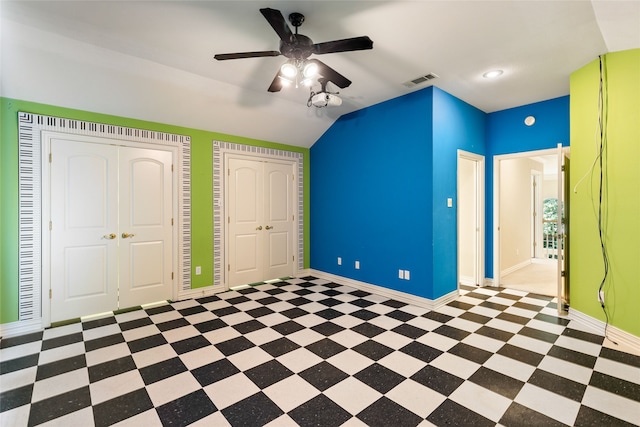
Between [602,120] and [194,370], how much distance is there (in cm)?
446

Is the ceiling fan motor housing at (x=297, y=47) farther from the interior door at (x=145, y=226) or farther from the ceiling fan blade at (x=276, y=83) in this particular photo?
the interior door at (x=145, y=226)

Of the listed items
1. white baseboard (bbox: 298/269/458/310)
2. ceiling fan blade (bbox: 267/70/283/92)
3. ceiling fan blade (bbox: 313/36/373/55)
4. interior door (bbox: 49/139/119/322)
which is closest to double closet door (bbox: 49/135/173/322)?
interior door (bbox: 49/139/119/322)

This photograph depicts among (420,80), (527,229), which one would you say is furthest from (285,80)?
(527,229)

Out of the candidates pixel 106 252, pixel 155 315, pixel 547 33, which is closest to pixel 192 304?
pixel 155 315

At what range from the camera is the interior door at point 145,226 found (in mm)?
3551

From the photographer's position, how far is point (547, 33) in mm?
2432

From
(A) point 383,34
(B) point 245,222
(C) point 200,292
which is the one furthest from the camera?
(B) point 245,222

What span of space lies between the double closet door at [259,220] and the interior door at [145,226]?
893mm

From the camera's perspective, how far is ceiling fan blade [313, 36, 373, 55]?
1.97 meters

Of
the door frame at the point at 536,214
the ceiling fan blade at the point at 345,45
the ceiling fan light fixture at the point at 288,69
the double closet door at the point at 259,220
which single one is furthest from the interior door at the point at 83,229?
the door frame at the point at 536,214

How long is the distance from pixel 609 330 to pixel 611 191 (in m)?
1.35

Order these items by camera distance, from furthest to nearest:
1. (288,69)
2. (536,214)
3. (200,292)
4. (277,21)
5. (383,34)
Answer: (536,214), (200,292), (383,34), (288,69), (277,21)

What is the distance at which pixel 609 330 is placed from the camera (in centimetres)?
272

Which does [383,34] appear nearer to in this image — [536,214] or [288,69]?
[288,69]
